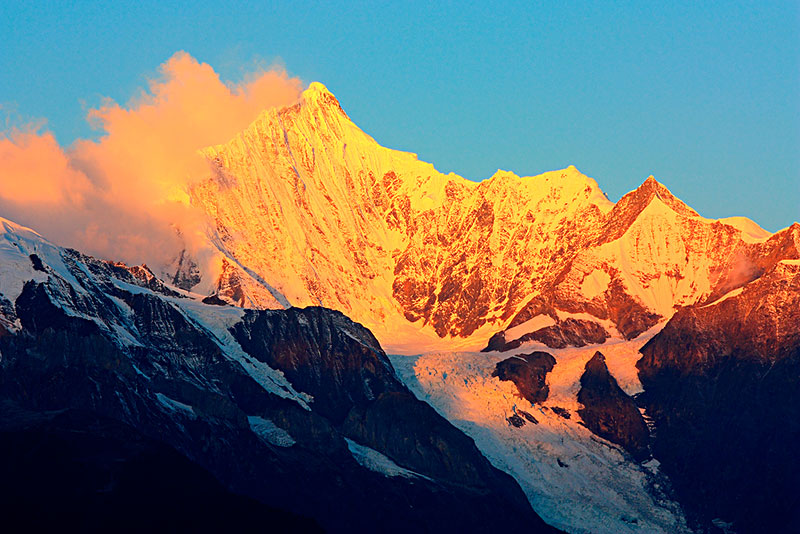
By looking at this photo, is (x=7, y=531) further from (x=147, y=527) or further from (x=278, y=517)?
(x=278, y=517)

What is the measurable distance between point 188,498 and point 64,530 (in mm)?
14953

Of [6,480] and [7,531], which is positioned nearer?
[7,531]

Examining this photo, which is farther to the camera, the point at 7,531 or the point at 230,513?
the point at 230,513

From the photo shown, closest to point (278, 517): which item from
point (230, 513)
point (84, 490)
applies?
point (230, 513)

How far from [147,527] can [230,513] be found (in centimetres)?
974

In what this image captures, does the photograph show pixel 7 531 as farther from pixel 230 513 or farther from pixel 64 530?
pixel 230 513

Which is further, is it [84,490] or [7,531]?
[84,490]

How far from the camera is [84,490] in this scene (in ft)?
652

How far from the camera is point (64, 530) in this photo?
188 metres

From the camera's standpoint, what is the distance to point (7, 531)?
18300 cm

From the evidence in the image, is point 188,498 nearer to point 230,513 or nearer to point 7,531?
point 230,513

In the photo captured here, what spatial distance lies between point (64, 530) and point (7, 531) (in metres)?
6.30

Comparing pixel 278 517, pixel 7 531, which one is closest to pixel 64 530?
pixel 7 531

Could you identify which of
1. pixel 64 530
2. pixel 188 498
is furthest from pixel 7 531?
pixel 188 498
